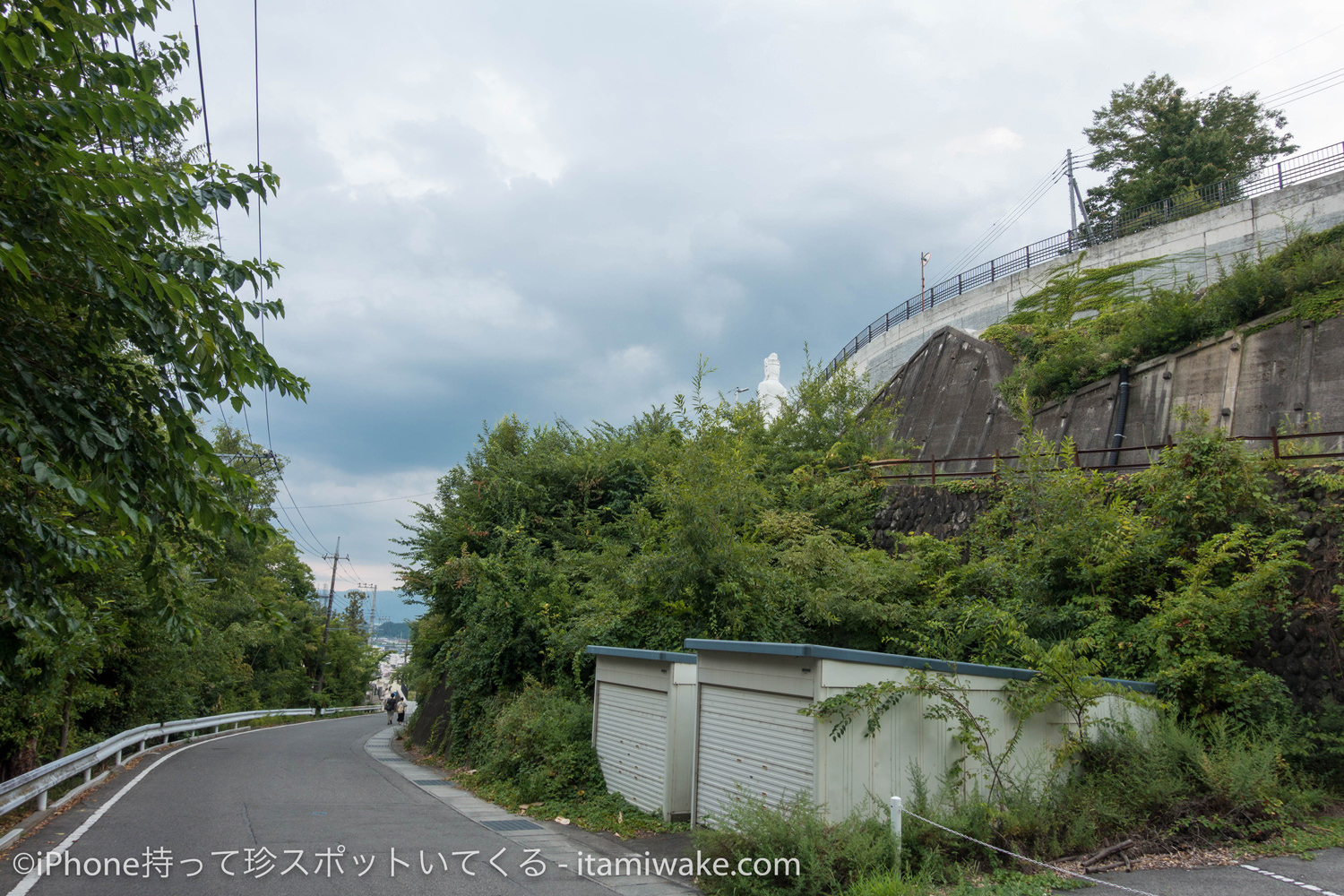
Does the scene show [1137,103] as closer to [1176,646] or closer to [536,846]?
[1176,646]

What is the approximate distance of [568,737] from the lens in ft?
42.8

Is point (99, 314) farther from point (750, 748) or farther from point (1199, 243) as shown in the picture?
point (1199, 243)

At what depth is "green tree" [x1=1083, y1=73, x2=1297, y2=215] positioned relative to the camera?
32719 mm

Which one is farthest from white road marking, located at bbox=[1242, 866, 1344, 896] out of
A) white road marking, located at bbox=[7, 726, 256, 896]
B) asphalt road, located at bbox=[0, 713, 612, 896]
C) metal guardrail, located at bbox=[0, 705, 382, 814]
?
metal guardrail, located at bbox=[0, 705, 382, 814]

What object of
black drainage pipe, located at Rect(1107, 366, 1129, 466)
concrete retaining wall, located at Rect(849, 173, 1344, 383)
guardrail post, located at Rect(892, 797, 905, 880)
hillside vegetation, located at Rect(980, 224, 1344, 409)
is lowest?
guardrail post, located at Rect(892, 797, 905, 880)

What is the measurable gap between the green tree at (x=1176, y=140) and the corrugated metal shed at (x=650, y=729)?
32.3 meters

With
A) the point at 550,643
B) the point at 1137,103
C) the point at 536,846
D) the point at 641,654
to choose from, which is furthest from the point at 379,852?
the point at 1137,103

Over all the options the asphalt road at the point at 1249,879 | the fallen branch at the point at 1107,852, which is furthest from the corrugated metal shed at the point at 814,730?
the asphalt road at the point at 1249,879

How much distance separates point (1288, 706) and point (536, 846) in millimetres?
10089

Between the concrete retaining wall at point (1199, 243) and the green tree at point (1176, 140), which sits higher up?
the green tree at point (1176, 140)

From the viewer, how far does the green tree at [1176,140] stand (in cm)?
3272

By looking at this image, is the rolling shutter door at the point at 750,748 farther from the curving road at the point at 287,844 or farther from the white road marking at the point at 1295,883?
the white road marking at the point at 1295,883

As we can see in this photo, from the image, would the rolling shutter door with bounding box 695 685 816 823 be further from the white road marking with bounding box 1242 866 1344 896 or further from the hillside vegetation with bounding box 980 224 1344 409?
the hillside vegetation with bounding box 980 224 1344 409

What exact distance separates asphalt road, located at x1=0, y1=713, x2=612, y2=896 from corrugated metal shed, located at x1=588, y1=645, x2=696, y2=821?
2144mm
